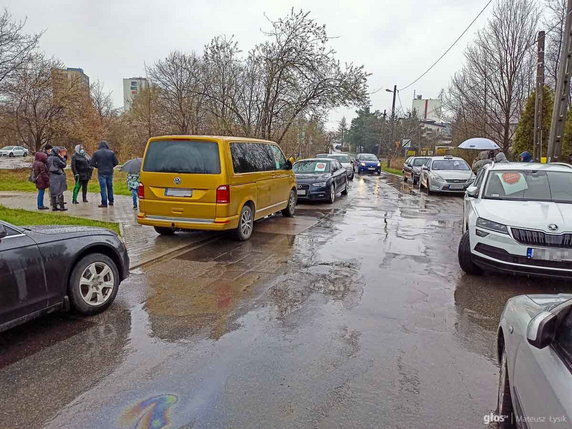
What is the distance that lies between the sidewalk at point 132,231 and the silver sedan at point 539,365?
527cm

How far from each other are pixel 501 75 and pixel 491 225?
21.4m

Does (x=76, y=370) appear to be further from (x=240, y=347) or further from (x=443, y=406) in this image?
(x=443, y=406)

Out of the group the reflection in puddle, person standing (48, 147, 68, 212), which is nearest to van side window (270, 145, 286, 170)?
person standing (48, 147, 68, 212)

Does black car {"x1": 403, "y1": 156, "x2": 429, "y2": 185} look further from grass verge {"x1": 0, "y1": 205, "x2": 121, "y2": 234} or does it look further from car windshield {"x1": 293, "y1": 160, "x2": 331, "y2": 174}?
grass verge {"x1": 0, "y1": 205, "x2": 121, "y2": 234}

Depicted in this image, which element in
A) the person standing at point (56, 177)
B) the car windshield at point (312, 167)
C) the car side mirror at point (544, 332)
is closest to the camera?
the car side mirror at point (544, 332)

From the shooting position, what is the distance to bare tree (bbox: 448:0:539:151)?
22.0 m

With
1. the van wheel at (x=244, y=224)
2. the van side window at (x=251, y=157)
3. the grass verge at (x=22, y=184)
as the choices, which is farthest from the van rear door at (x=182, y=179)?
the grass verge at (x=22, y=184)

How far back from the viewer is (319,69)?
20516 mm

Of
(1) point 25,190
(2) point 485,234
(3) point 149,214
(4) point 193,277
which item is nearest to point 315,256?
(4) point 193,277

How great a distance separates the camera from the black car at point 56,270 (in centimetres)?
356

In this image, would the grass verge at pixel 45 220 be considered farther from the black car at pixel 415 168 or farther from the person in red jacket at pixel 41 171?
the black car at pixel 415 168

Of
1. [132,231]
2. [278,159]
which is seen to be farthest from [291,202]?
[132,231]

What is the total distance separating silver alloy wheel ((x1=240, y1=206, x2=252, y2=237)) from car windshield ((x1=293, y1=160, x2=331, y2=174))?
7020 mm

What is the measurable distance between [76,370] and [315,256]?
4393 mm
